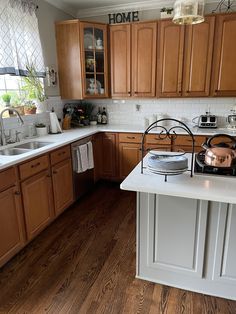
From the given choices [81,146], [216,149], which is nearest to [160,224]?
[216,149]

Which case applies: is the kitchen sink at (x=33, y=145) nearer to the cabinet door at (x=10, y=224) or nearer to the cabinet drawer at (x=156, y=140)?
the cabinet door at (x=10, y=224)

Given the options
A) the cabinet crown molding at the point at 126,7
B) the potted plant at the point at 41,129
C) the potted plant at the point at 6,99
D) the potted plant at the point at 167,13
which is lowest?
the potted plant at the point at 41,129

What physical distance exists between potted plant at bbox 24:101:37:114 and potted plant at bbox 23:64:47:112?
7 cm

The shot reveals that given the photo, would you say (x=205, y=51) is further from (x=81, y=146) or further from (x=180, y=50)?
(x=81, y=146)

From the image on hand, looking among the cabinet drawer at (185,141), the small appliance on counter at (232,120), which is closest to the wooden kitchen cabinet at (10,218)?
the cabinet drawer at (185,141)

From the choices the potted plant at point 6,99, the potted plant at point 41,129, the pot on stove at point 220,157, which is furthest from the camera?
the potted plant at point 41,129

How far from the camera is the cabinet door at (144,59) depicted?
335 centimetres

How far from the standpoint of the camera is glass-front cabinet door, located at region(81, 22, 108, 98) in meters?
3.42

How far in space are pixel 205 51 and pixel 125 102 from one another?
4.59 feet

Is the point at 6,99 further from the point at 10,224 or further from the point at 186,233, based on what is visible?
the point at 186,233

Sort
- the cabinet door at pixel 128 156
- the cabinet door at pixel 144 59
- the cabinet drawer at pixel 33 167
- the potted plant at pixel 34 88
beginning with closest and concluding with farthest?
the cabinet drawer at pixel 33 167 → the potted plant at pixel 34 88 → the cabinet door at pixel 144 59 → the cabinet door at pixel 128 156

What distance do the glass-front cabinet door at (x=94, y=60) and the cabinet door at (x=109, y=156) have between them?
66 centimetres

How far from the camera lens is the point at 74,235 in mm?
2506

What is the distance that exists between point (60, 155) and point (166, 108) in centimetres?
197
